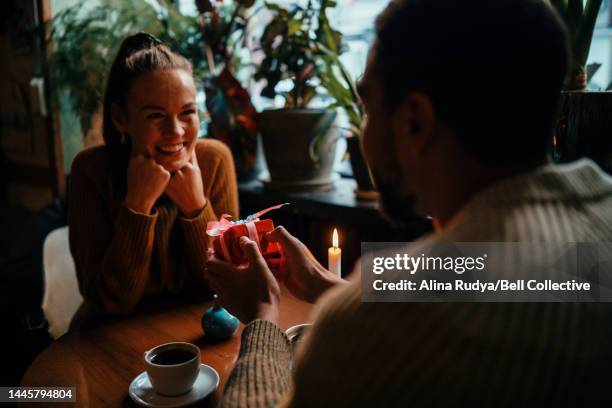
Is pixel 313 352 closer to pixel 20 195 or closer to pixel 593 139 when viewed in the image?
pixel 593 139

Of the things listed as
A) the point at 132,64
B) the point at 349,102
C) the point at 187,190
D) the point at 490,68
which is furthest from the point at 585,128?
the point at 132,64

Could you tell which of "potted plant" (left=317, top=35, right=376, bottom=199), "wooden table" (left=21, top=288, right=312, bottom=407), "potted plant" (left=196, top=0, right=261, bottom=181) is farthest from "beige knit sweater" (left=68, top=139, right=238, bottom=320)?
"potted plant" (left=196, top=0, right=261, bottom=181)

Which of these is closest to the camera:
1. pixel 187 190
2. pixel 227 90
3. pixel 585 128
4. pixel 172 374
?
pixel 172 374

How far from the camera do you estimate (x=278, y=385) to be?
768mm

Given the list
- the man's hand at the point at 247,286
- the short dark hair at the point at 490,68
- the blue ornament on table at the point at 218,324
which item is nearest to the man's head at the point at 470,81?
the short dark hair at the point at 490,68

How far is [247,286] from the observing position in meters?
1.00

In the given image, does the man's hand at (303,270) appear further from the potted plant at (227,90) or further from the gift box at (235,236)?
the potted plant at (227,90)

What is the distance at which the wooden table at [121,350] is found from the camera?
0.98 metres

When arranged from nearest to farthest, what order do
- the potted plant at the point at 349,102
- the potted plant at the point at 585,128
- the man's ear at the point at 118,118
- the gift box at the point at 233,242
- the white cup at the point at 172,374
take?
the white cup at the point at 172,374
the gift box at the point at 233,242
the potted plant at the point at 585,128
the man's ear at the point at 118,118
the potted plant at the point at 349,102

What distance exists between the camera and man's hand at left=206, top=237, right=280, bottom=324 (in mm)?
973

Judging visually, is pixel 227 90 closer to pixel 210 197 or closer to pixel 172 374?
pixel 210 197

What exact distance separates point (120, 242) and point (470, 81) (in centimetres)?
107

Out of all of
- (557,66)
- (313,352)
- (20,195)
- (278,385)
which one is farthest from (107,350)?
(20,195)

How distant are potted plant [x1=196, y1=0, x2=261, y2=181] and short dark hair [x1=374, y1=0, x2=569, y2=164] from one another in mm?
1754
